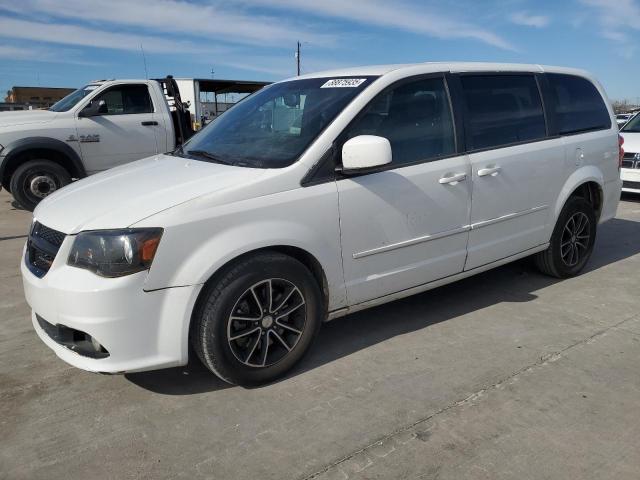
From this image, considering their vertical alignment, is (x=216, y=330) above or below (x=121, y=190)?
below

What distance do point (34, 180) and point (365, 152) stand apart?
21.2ft

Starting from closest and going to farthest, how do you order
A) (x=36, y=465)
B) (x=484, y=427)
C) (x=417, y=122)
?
(x=36, y=465) < (x=484, y=427) < (x=417, y=122)

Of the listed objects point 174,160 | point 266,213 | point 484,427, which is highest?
point 174,160

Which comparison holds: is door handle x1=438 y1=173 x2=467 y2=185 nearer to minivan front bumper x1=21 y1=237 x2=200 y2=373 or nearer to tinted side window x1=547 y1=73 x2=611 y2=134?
tinted side window x1=547 y1=73 x2=611 y2=134

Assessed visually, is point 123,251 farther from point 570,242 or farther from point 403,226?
point 570,242

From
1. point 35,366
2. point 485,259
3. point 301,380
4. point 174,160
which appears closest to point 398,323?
point 485,259

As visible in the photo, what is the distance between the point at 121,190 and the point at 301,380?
147 cm

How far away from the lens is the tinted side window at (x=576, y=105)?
14.8 feet

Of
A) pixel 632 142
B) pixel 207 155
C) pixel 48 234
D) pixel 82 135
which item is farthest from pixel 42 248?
pixel 632 142

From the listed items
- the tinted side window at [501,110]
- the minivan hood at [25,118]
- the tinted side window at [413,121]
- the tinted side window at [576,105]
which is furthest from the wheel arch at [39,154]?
the tinted side window at [576,105]

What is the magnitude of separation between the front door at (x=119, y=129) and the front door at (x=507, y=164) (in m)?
6.03

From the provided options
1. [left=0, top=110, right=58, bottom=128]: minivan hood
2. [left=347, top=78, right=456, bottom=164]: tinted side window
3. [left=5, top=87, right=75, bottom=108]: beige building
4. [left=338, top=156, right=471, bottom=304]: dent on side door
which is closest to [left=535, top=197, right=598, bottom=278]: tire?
[left=338, top=156, right=471, bottom=304]: dent on side door

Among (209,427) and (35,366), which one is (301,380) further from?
(35,366)

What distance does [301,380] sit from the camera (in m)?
3.13
